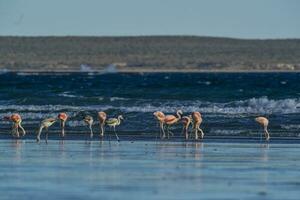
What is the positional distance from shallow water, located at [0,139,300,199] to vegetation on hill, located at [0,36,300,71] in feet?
352

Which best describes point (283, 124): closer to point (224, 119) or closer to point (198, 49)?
point (224, 119)

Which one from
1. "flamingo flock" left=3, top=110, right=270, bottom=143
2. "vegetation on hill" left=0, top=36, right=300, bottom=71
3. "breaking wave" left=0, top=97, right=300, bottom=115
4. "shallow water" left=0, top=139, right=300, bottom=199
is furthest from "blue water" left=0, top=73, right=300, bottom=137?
"vegetation on hill" left=0, top=36, right=300, bottom=71

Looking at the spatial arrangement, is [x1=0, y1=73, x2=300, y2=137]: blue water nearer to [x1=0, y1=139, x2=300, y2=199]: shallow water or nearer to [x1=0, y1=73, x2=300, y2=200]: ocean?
[x1=0, y1=73, x2=300, y2=200]: ocean

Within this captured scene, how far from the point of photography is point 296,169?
20844mm

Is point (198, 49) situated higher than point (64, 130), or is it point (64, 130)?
point (198, 49)

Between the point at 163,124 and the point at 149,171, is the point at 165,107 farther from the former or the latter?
the point at 149,171

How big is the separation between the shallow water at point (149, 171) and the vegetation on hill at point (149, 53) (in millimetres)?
107283

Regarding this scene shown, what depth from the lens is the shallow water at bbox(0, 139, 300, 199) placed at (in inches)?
685

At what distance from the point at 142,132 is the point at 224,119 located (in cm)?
422

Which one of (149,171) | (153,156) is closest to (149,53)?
(153,156)

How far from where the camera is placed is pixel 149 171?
2034cm

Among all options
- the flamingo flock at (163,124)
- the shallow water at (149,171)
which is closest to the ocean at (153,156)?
the shallow water at (149,171)

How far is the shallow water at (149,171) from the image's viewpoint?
57.1ft

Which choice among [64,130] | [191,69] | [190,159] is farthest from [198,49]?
[190,159]
